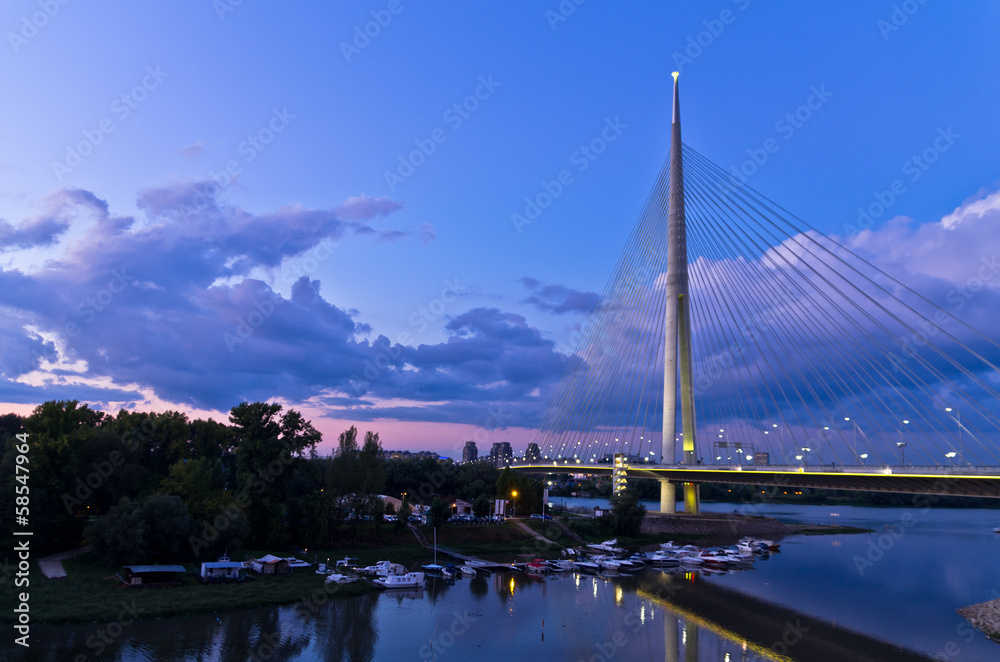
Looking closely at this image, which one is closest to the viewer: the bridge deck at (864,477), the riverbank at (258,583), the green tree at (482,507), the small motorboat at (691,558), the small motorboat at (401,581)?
the riverbank at (258,583)

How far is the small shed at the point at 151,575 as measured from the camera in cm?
3164

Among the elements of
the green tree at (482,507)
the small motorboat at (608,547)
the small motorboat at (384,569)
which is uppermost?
the green tree at (482,507)

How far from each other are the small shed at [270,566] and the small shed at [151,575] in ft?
15.1

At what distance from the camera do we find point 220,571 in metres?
34.6

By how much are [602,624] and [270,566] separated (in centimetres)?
2058

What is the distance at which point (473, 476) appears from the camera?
95.0m

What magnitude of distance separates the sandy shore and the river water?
832mm

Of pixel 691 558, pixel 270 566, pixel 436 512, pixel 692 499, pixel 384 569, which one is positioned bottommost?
pixel 691 558

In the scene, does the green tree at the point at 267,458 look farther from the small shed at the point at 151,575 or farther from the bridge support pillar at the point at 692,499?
the bridge support pillar at the point at 692,499

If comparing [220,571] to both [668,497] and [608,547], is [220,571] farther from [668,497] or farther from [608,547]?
[668,497]

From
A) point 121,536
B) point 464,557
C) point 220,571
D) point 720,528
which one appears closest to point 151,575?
point 121,536

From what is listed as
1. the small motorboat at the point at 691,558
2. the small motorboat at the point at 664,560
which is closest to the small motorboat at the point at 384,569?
the small motorboat at the point at 664,560

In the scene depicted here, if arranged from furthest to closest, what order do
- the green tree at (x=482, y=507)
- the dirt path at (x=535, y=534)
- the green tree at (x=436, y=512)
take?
1. the green tree at (x=482, y=507)
2. the dirt path at (x=535, y=534)
3. the green tree at (x=436, y=512)

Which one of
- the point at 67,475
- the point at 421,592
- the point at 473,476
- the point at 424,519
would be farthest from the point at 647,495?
the point at 67,475
